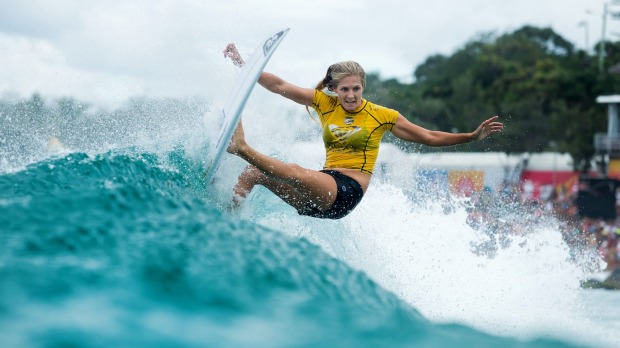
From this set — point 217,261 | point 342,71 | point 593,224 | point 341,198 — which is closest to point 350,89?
point 342,71

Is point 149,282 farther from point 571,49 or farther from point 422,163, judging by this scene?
point 571,49

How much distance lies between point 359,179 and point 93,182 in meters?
2.32

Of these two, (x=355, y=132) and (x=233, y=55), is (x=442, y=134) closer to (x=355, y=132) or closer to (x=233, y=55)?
(x=355, y=132)

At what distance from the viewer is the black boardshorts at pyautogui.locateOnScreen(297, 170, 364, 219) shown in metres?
6.55

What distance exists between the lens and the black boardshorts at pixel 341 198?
655 cm

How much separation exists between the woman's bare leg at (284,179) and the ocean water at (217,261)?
27cm

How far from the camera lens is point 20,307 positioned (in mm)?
3523

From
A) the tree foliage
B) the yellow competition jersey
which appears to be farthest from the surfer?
the tree foliage

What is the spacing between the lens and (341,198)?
6.56 meters

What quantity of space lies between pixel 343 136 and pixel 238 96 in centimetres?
101

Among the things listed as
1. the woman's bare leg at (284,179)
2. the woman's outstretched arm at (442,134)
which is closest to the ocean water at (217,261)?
the woman's bare leg at (284,179)

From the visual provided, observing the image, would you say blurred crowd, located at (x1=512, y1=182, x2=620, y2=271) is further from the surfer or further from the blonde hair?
the blonde hair

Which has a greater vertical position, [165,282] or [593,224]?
[593,224]

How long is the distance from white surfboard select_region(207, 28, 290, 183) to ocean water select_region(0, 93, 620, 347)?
0.43ft
